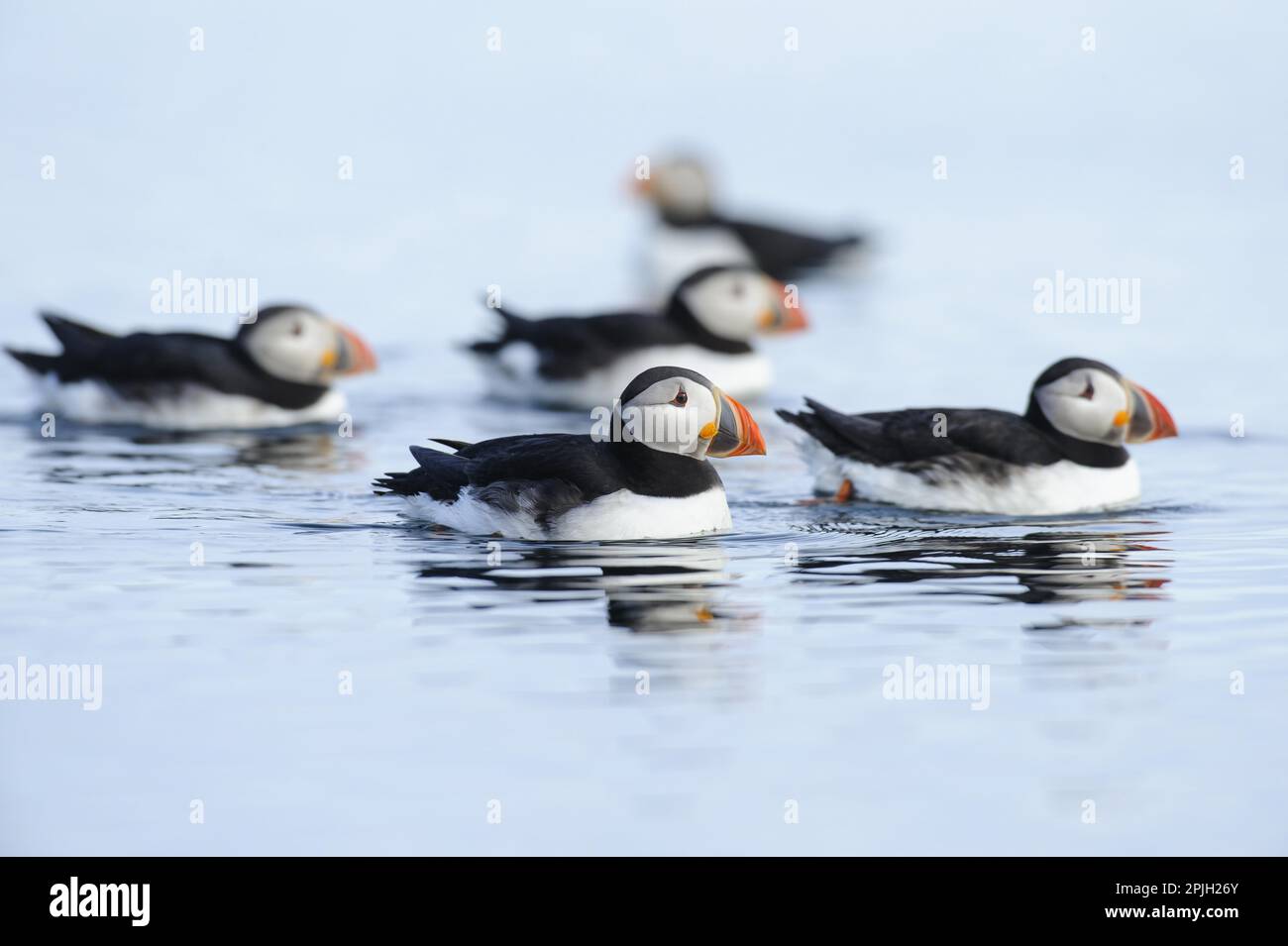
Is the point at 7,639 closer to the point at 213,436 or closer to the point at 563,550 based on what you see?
the point at 563,550

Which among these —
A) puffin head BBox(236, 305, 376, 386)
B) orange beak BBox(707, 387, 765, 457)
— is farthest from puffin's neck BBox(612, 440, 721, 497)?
puffin head BBox(236, 305, 376, 386)

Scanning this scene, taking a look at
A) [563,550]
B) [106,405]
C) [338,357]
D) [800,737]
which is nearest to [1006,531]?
[563,550]

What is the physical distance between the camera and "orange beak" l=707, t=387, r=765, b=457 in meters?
10.3

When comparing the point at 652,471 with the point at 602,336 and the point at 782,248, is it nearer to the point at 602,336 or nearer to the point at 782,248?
the point at 602,336

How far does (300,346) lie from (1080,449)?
6.05m

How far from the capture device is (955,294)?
22.7 m

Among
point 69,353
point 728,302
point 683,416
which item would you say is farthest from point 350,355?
point 683,416

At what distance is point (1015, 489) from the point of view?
11648mm

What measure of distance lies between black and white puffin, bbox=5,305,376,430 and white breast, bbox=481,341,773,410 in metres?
1.38

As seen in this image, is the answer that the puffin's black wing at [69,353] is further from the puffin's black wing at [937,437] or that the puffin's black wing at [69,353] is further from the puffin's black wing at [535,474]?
the puffin's black wing at [937,437]

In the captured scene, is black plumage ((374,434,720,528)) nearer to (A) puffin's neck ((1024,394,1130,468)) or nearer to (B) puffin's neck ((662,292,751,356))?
(A) puffin's neck ((1024,394,1130,468))

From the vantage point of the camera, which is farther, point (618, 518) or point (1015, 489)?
point (1015, 489)

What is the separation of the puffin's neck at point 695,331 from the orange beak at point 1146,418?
5.12 metres
